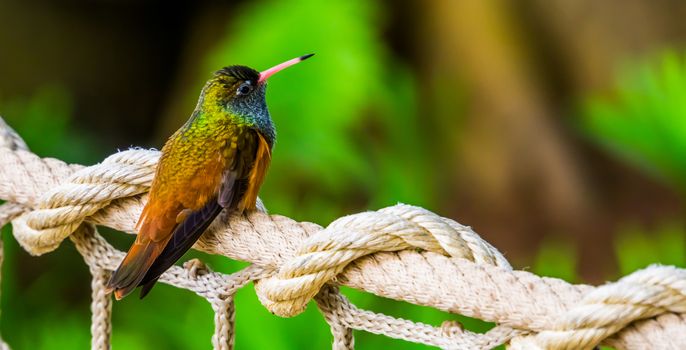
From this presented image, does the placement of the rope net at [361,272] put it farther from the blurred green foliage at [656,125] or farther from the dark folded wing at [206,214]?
the blurred green foliage at [656,125]

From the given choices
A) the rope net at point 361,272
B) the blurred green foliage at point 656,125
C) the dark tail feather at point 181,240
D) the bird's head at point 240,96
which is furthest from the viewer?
the blurred green foliage at point 656,125

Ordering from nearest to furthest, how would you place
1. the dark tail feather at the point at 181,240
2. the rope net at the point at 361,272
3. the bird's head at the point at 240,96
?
the rope net at the point at 361,272 < the dark tail feather at the point at 181,240 < the bird's head at the point at 240,96

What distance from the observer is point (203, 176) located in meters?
0.67

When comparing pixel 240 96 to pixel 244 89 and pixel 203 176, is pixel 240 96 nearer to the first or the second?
pixel 244 89

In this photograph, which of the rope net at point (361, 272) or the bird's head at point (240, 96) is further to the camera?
the bird's head at point (240, 96)

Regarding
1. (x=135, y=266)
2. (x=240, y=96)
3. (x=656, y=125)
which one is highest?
(x=656, y=125)

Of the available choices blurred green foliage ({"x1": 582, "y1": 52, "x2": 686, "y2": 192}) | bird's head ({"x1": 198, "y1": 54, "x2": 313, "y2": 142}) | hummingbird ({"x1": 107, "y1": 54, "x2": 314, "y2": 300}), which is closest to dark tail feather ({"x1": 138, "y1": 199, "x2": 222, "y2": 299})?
hummingbird ({"x1": 107, "y1": 54, "x2": 314, "y2": 300})

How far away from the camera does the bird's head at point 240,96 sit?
0.75 meters

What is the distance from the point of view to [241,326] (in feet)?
4.03

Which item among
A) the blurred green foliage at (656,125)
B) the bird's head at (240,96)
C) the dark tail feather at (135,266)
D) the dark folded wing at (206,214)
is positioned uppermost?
the blurred green foliage at (656,125)

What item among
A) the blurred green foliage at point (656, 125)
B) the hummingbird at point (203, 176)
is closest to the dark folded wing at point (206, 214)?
the hummingbird at point (203, 176)

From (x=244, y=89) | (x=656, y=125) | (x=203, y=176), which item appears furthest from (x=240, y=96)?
(x=656, y=125)

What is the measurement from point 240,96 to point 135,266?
0.20 metres

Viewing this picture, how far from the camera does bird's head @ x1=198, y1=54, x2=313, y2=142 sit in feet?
2.45
